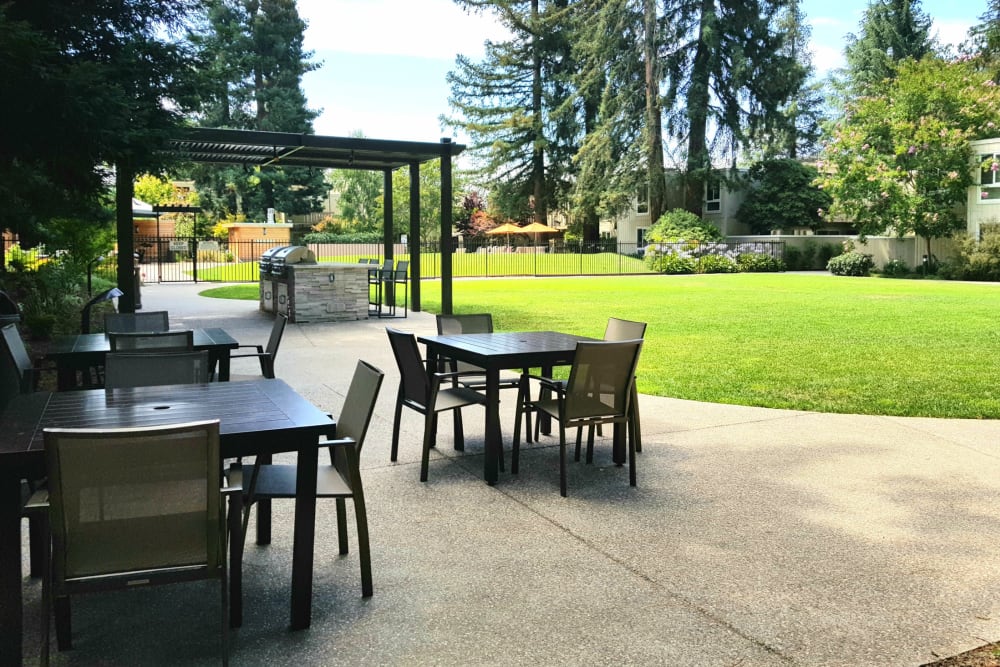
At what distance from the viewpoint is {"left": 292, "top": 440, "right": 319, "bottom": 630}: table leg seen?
3.29 meters

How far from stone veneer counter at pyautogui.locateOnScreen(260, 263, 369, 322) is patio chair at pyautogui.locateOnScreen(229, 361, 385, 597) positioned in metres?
11.3

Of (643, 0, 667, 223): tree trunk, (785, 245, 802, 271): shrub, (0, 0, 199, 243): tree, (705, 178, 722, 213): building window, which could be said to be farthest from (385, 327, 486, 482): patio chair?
(705, 178, 722, 213): building window

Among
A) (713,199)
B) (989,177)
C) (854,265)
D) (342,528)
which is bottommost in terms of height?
(342,528)

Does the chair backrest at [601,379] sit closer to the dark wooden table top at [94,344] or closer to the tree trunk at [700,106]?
the dark wooden table top at [94,344]

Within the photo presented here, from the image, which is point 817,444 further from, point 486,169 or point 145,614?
point 486,169

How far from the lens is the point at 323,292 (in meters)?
15.3

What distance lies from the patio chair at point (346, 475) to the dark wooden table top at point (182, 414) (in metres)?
0.17

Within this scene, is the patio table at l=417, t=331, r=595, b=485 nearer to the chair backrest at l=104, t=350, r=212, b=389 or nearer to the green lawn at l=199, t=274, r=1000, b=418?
the chair backrest at l=104, t=350, r=212, b=389

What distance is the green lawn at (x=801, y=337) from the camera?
8.45m

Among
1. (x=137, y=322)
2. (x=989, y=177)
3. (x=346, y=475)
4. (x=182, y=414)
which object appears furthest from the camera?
(x=989, y=177)

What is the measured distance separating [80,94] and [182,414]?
438cm

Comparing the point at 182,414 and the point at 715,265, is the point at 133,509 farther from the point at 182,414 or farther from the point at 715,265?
the point at 715,265

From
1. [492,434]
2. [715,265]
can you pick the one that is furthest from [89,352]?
[715,265]

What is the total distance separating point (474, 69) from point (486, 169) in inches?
231
